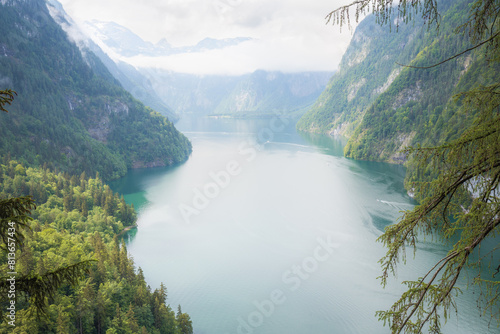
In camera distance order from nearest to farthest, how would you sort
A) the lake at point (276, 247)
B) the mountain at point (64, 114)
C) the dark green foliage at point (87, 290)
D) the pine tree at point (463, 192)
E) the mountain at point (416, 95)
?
the pine tree at point (463, 192)
the dark green foliage at point (87, 290)
the lake at point (276, 247)
the mountain at point (416, 95)
the mountain at point (64, 114)

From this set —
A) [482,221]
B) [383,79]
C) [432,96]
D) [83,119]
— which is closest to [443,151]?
Result: [482,221]

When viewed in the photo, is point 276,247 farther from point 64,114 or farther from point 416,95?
point 64,114

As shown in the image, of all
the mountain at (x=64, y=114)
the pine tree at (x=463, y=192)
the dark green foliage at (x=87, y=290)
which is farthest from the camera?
the mountain at (x=64, y=114)

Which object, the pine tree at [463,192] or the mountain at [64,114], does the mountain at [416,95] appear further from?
the mountain at [64,114]

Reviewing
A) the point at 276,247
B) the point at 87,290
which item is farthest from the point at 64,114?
the point at 87,290

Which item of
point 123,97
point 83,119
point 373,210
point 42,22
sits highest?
point 42,22

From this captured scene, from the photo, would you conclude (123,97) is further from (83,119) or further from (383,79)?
(383,79)

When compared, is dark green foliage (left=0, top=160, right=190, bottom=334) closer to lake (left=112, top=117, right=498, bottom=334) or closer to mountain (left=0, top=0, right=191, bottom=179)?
lake (left=112, top=117, right=498, bottom=334)

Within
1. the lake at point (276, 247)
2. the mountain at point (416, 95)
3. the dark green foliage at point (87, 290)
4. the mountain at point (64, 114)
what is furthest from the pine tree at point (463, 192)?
the mountain at point (64, 114)
